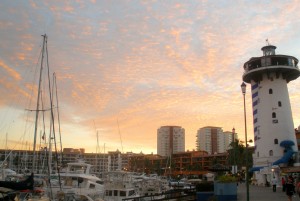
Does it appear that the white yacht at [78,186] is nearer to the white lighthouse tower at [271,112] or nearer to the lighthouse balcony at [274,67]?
the white lighthouse tower at [271,112]

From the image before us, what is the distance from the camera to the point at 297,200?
2667 centimetres

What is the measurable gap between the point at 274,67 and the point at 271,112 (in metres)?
8.39

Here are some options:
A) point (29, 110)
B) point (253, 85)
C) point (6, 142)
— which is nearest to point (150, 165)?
point (6, 142)

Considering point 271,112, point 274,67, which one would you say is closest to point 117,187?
point 271,112

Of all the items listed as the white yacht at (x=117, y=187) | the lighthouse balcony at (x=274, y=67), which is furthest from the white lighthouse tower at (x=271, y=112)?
the white yacht at (x=117, y=187)

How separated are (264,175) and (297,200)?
34.7 meters

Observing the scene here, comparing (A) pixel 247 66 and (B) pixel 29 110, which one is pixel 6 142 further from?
(A) pixel 247 66

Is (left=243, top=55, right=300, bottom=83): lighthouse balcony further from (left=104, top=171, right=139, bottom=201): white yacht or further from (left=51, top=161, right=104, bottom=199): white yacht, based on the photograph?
(left=51, top=161, right=104, bottom=199): white yacht

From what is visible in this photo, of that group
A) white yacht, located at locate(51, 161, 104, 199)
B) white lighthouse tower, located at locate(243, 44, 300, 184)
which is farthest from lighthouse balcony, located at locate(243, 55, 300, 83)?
white yacht, located at locate(51, 161, 104, 199)

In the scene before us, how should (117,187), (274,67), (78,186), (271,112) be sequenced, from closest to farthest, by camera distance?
1. (78,186)
2. (117,187)
3. (271,112)
4. (274,67)

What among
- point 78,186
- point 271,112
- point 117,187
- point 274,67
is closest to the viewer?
point 78,186

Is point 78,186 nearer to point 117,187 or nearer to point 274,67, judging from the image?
point 117,187

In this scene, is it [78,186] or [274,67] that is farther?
[274,67]

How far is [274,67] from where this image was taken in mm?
60656
